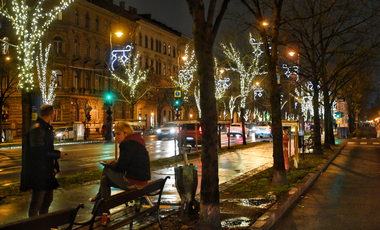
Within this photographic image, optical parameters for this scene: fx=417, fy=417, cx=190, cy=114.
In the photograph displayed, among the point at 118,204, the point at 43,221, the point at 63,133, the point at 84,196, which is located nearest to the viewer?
the point at 43,221

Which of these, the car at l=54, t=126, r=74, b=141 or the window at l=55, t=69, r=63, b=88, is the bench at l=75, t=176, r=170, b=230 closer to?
the car at l=54, t=126, r=74, b=141

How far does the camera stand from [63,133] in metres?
40.3

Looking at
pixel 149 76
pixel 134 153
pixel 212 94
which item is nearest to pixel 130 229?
pixel 134 153

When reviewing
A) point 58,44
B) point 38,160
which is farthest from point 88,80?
point 38,160

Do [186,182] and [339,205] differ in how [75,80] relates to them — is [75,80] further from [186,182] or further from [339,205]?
[186,182]

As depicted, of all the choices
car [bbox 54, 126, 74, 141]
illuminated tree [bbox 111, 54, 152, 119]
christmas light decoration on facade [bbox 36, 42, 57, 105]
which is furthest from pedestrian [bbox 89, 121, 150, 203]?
christmas light decoration on facade [bbox 36, 42, 57, 105]

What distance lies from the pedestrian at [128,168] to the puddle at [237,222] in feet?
4.87

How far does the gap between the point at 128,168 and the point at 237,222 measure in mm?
2025

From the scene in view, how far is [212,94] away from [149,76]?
5322cm

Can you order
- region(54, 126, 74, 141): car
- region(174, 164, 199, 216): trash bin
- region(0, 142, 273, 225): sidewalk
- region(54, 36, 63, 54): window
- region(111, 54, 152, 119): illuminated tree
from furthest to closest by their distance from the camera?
region(54, 36, 63, 54): window, region(54, 126, 74, 141): car, region(111, 54, 152, 119): illuminated tree, region(0, 142, 273, 225): sidewalk, region(174, 164, 199, 216): trash bin

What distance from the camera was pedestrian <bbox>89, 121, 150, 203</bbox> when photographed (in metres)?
6.19

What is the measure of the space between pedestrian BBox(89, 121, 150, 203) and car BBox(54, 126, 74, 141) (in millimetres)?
34953

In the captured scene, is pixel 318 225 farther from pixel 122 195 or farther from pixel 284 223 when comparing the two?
pixel 122 195

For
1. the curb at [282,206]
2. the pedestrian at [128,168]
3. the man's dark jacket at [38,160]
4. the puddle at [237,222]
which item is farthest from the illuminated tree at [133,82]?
the man's dark jacket at [38,160]
